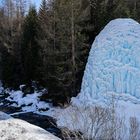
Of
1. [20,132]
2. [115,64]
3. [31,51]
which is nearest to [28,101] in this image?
[31,51]

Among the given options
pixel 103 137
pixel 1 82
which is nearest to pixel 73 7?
pixel 1 82

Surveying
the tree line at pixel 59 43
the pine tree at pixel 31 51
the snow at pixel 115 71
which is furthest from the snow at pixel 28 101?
the snow at pixel 115 71

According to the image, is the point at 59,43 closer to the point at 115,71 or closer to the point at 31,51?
the point at 31,51

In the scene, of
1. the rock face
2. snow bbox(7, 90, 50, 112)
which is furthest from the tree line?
the rock face

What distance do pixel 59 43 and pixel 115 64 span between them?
9.94 metres

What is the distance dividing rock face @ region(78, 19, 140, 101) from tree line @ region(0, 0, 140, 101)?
21.8 ft

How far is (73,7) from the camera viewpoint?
29703 millimetres

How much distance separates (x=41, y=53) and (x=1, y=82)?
32.6ft

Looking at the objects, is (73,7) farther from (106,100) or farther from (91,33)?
(106,100)

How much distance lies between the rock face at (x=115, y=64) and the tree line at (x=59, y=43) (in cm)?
665

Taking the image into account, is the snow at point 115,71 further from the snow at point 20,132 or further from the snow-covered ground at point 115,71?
the snow at point 20,132

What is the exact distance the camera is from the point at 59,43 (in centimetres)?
3016

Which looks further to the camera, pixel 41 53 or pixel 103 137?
pixel 41 53

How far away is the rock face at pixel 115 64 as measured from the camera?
20234 mm
